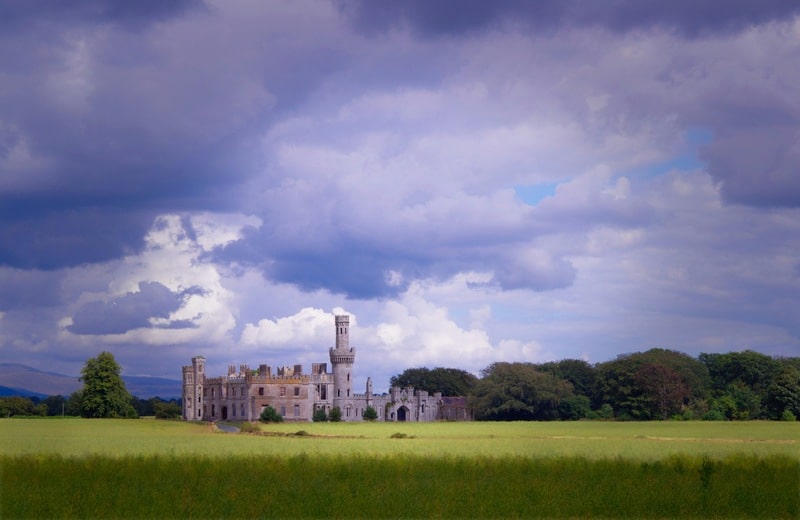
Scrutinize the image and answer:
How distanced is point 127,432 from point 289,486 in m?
43.0

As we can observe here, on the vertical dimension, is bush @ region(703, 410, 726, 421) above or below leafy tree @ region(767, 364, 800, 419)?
below

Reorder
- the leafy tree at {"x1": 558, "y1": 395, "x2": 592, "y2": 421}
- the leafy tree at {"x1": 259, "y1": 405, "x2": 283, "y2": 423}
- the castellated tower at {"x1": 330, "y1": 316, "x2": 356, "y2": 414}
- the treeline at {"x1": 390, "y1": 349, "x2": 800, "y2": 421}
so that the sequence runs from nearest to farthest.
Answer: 1. the treeline at {"x1": 390, "y1": 349, "x2": 800, "y2": 421}
2. the leafy tree at {"x1": 558, "y1": 395, "x2": 592, "y2": 421}
3. the leafy tree at {"x1": 259, "y1": 405, "x2": 283, "y2": 423}
4. the castellated tower at {"x1": 330, "y1": 316, "x2": 356, "y2": 414}

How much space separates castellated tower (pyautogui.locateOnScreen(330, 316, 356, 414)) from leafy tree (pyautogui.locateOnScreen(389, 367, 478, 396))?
2547 cm

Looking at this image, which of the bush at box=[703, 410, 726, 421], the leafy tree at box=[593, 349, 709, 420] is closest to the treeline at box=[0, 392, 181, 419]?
the leafy tree at box=[593, 349, 709, 420]

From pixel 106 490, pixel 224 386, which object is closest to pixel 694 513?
pixel 106 490

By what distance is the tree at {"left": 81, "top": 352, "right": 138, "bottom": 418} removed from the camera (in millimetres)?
101750

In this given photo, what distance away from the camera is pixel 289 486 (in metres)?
27.6

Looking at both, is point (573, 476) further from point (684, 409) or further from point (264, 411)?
point (264, 411)

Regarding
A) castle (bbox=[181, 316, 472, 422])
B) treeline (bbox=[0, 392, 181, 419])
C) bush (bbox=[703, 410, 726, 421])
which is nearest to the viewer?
bush (bbox=[703, 410, 726, 421])

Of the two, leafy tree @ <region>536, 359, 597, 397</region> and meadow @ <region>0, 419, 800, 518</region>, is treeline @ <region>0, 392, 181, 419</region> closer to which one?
leafy tree @ <region>536, 359, 597, 397</region>

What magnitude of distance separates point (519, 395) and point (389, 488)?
93097mm

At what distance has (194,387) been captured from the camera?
500ft

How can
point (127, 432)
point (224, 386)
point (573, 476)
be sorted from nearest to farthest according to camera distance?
1. point (573, 476)
2. point (127, 432)
3. point (224, 386)

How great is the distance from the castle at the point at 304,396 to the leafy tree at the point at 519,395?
18.9m
